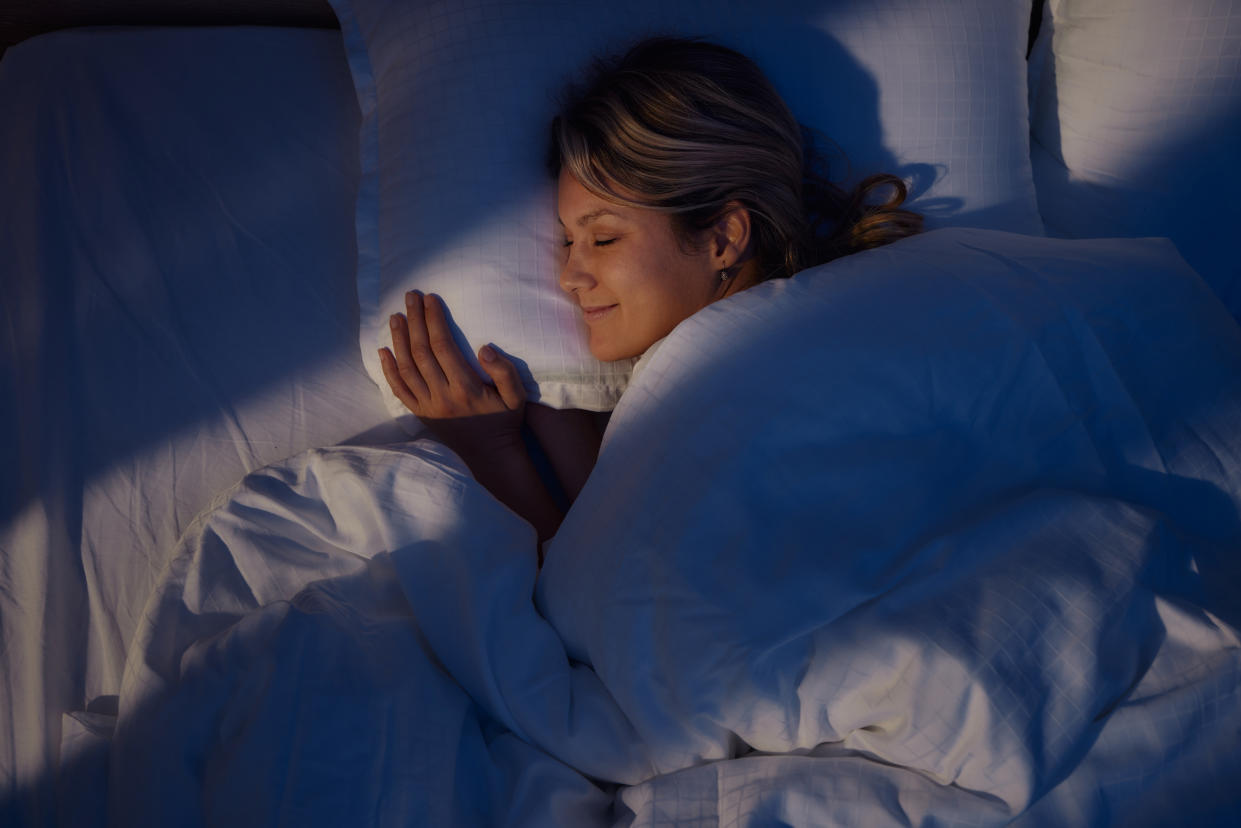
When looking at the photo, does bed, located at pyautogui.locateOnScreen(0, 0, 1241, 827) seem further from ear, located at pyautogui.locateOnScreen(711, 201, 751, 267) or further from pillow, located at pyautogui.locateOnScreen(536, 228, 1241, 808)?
ear, located at pyautogui.locateOnScreen(711, 201, 751, 267)

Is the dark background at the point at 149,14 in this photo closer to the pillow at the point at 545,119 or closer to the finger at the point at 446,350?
the pillow at the point at 545,119

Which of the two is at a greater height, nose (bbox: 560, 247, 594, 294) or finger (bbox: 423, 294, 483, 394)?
nose (bbox: 560, 247, 594, 294)

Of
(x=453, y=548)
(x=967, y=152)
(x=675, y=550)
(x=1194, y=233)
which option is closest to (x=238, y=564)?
(x=453, y=548)

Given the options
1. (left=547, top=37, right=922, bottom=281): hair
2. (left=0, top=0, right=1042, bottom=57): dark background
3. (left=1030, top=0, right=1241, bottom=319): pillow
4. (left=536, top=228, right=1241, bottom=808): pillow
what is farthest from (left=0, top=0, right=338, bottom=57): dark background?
(left=1030, top=0, right=1241, bottom=319): pillow

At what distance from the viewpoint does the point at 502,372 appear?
101 centimetres

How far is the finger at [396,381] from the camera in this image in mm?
1025

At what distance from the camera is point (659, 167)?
0.96 metres

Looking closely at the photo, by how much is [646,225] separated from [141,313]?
0.65 meters

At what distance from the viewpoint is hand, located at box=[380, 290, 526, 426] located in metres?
1.01

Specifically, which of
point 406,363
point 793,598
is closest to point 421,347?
point 406,363

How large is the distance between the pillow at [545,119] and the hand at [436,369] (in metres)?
0.02

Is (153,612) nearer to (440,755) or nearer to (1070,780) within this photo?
(440,755)

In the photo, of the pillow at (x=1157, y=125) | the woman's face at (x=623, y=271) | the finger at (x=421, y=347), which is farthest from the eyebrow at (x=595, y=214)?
the pillow at (x=1157, y=125)

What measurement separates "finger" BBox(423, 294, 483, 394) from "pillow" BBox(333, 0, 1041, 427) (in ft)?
0.06
